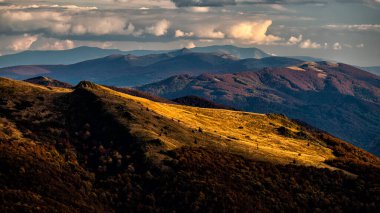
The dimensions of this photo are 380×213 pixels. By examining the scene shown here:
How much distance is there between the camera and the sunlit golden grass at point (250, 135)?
5015 inches

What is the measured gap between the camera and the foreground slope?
9194cm

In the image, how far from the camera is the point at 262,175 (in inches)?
4195

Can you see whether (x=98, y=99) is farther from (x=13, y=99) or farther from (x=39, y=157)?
(x=39, y=157)

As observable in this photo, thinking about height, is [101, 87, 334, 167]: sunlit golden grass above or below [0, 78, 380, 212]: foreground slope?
below

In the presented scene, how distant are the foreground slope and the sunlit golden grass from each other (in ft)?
3.28

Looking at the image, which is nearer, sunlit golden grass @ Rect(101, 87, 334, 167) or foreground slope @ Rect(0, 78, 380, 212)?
foreground slope @ Rect(0, 78, 380, 212)

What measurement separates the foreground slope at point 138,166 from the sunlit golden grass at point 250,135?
1001mm

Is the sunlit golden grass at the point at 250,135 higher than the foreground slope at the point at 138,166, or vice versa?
the foreground slope at the point at 138,166

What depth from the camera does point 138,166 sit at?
104562mm

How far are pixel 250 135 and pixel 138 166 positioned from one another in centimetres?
6328

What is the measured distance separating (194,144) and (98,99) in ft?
108

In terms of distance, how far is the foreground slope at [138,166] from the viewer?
302ft

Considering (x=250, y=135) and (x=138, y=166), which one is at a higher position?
(x=138, y=166)

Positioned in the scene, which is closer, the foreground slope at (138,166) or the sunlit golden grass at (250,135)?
the foreground slope at (138,166)
